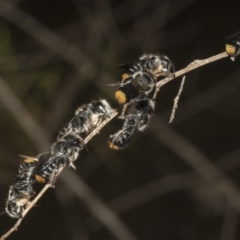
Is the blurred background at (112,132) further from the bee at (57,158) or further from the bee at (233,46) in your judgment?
the bee at (233,46)

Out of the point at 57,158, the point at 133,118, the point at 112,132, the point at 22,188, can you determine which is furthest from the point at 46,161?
the point at 112,132

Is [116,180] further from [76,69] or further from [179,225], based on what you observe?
[76,69]

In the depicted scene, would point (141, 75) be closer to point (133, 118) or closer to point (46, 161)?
point (133, 118)

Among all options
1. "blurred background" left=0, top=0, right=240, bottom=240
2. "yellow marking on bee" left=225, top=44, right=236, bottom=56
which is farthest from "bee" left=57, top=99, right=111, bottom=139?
"blurred background" left=0, top=0, right=240, bottom=240

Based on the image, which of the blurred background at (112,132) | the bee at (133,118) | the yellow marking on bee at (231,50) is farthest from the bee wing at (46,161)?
the blurred background at (112,132)

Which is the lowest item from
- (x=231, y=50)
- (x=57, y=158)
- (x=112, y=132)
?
(x=231, y=50)
